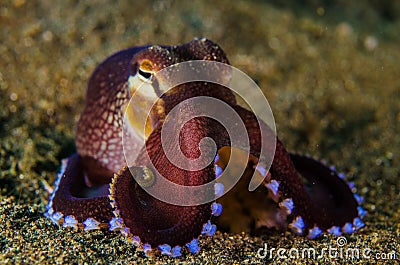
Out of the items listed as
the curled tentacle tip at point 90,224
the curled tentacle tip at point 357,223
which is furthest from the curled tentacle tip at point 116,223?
the curled tentacle tip at point 357,223

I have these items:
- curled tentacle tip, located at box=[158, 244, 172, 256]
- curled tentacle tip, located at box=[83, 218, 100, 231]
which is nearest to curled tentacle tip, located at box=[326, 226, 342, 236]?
curled tentacle tip, located at box=[158, 244, 172, 256]

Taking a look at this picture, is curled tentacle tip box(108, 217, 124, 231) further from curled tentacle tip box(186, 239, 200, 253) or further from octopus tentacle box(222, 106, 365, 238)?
octopus tentacle box(222, 106, 365, 238)

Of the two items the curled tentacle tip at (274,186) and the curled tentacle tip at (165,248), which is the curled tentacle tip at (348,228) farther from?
the curled tentacle tip at (165,248)

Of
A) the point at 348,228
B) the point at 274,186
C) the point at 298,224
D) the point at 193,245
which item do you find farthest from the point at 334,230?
the point at 193,245

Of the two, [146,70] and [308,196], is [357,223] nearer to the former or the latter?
[308,196]

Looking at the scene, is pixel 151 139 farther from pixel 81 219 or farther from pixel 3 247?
pixel 3 247
